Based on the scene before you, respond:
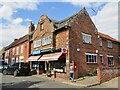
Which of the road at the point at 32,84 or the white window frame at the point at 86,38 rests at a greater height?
the white window frame at the point at 86,38

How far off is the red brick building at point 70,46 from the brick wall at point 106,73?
3210 millimetres

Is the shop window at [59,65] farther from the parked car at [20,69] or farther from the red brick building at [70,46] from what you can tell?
the parked car at [20,69]

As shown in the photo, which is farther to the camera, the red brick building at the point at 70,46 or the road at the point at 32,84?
the red brick building at the point at 70,46

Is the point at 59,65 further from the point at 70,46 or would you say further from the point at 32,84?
the point at 32,84

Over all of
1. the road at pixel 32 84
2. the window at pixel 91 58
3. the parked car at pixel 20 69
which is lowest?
the road at pixel 32 84

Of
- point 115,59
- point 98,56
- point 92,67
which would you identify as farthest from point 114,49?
point 92,67

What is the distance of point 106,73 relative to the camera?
17828mm

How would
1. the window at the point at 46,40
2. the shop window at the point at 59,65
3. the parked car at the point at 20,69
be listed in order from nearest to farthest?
the shop window at the point at 59,65 < the parked car at the point at 20,69 < the window at the point at 46,40

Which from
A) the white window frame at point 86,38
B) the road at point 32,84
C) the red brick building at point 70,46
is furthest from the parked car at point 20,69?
the white window frame at point 86,38

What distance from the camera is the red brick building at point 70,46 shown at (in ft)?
70.2

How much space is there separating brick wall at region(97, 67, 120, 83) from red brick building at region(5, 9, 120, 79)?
3.21m

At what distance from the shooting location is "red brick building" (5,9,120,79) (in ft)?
70.2

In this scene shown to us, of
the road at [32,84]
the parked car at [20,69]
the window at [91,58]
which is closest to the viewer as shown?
the road at [32,84]

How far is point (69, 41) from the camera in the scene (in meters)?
21.1
